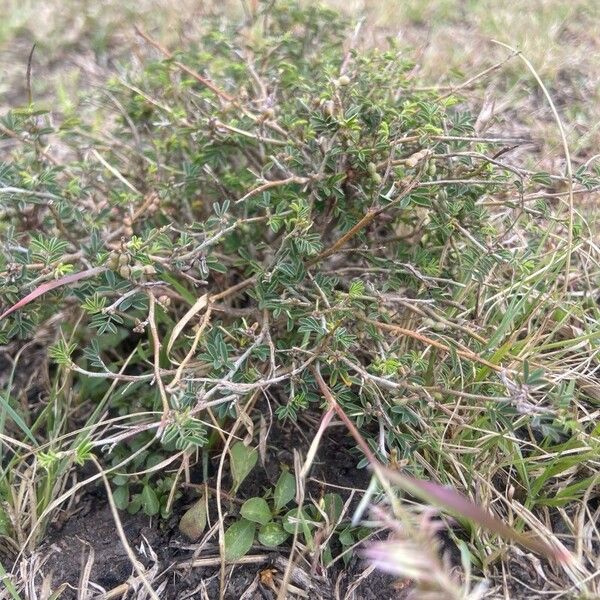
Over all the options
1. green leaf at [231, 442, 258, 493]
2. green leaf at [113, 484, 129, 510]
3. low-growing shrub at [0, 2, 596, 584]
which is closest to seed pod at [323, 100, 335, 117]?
low-growing shrub at [0, 2, 596, 584]

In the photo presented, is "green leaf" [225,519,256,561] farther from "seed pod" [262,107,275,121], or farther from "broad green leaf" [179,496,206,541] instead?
"seed pod" [262,107,275,121]

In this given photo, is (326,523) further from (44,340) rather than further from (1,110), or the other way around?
(1,110)

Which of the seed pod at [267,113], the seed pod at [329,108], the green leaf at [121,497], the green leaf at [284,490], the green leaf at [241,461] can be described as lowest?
the green leaf at [121,497]

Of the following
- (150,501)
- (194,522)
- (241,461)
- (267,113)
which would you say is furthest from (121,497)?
(267,113)

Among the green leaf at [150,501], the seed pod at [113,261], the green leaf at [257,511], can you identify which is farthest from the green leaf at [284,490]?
the seed pod at [113,261]

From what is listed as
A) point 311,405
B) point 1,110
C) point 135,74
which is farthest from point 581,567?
point 1,110

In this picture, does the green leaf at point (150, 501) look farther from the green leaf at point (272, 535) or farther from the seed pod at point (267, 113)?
the seed pod at point (267, 113)

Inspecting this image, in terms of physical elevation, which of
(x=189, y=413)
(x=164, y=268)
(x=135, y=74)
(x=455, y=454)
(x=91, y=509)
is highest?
(x=135, y=74)
